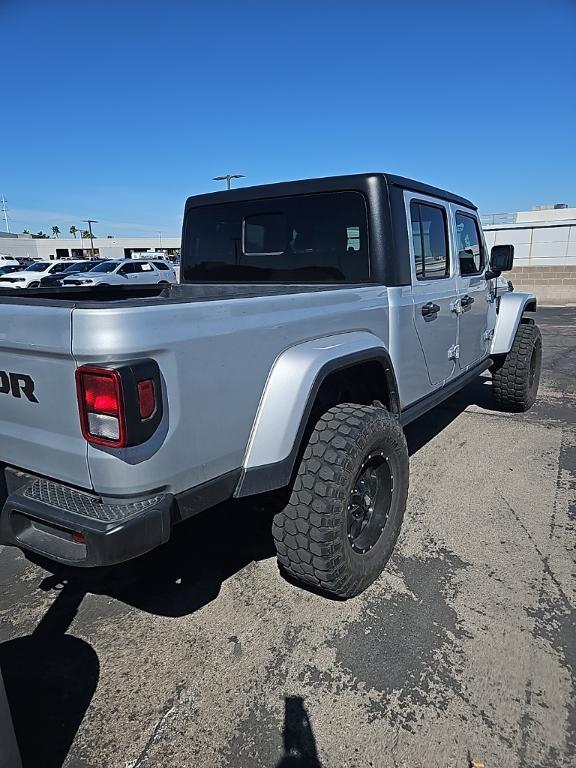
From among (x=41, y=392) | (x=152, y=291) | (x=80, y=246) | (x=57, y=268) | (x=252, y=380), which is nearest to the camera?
(x=41, y=392)

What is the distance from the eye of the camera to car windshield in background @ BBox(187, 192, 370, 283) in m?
3.26

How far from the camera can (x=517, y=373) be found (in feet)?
18.1

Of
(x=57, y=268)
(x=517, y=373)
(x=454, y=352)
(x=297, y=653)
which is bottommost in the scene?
(x=297, y=653)

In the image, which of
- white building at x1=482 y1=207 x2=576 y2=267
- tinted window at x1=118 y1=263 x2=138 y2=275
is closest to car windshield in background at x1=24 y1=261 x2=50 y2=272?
tinted window at x1=118 y1=263 x2=138 y2=275

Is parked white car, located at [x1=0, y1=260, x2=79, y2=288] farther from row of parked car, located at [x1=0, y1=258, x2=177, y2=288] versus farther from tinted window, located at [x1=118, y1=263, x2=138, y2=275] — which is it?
tinted window, located at [x1=118, y1=263, x2=138, y2=275]

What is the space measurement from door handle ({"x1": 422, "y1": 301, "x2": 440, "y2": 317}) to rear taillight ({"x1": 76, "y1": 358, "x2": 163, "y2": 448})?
224 cm

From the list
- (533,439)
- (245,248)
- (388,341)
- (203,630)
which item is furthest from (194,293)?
(533,439)

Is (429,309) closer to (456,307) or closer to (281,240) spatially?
(456,307)

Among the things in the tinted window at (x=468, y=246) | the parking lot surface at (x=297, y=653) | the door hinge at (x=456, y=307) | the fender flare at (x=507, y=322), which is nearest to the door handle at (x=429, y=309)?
the door hinge at (x=456, y=307)

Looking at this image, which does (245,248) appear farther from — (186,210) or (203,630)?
(203,630)

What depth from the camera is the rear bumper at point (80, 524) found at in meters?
1.72

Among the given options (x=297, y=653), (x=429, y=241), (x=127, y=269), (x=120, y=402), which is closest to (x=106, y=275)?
(x=127, y=269)

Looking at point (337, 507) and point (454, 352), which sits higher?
point (454, 352)

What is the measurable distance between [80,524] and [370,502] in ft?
5.27
